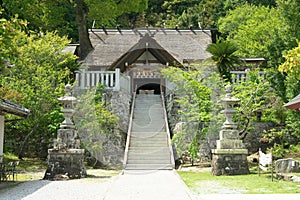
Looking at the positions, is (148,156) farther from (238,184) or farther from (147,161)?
(238,184)

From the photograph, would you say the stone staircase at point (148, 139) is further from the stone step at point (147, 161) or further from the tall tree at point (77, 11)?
the tall tree at point (77, 11)

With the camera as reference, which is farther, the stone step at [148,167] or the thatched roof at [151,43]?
the thatched roof at [151,43]

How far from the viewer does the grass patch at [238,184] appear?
10445 millimetres

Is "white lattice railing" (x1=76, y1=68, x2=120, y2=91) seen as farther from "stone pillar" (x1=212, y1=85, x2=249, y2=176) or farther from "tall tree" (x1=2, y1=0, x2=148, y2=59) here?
"stone pillar" (x1=212, y1=85, x2=249, y2=176)

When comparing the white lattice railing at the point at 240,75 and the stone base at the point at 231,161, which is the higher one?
the white lattice railing at the point at 240,75

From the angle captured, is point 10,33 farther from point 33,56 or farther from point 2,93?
point 33,56

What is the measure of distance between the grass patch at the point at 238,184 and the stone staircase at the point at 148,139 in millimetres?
2852

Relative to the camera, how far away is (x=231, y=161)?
14.4 m

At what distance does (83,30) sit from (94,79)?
6.61 m

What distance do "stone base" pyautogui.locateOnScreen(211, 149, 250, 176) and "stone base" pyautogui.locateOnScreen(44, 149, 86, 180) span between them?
452 cm

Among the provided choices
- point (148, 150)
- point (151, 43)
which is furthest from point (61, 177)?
point (151, 43)

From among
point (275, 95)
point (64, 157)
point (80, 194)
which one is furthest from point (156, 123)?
point (80, 194)

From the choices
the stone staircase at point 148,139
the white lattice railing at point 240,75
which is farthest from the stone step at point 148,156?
the white lattice railing at point 240,75

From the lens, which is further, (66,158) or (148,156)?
(148,156)
